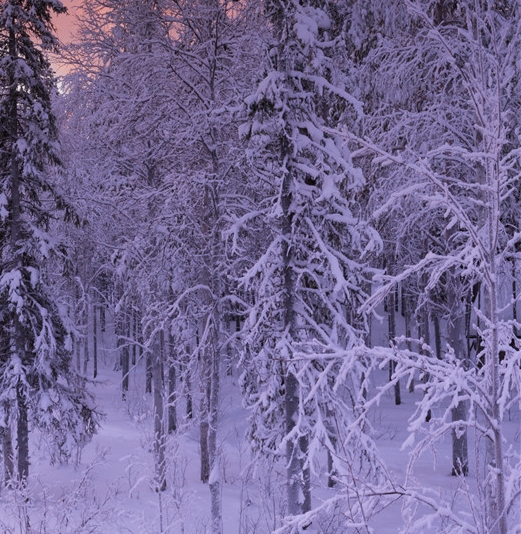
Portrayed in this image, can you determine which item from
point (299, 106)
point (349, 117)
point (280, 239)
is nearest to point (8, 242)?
point (280, 239)

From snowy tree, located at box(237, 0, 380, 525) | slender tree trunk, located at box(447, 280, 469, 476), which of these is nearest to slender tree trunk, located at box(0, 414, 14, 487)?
snowy tree, located at box(237, 0, 380, 525)

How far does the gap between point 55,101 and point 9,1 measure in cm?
236

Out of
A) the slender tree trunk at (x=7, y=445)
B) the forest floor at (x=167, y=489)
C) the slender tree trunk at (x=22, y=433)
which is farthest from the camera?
the slender tree trunk at (x=7, y=445)

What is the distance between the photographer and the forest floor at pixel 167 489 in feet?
28.0

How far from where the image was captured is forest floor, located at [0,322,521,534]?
8.52 meters

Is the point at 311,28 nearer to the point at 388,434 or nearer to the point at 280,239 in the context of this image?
the point at 280,239

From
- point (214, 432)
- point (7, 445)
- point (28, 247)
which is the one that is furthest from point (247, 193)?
point (7, 445)

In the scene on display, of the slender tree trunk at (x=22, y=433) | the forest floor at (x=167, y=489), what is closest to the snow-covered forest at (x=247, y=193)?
the slender tree trunk at (x=22, y=433)

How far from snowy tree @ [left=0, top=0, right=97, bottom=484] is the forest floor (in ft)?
4.50

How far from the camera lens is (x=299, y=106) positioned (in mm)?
9578

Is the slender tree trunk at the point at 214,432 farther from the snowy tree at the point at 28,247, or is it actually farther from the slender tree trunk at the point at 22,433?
the slender tree trunk at the point at 22,433

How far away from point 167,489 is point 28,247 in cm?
677

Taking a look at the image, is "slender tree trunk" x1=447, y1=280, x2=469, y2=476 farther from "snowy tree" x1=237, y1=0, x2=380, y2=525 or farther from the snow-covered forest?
"snowy tree" x1=237, y1=0, x2=380, y2=525

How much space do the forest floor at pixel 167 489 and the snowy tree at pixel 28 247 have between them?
4.50ft
